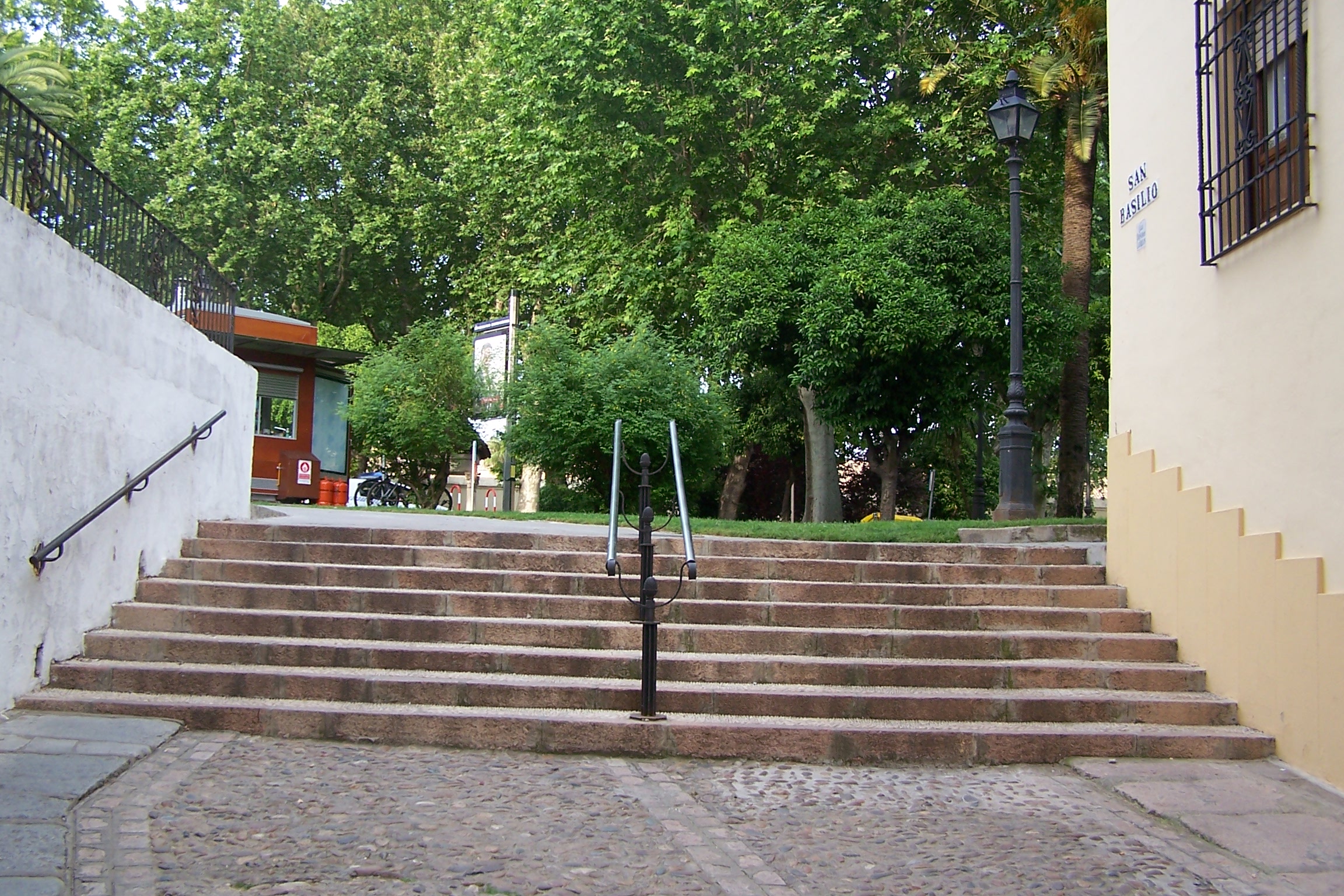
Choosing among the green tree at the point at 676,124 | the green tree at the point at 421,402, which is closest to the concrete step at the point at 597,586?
the green tree at the point at 421,402

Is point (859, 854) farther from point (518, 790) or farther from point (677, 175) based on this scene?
point (677, 175)

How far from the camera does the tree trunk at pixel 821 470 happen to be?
70.8ft

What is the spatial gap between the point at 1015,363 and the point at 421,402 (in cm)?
1094

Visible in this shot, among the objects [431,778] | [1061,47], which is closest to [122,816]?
[431,778]

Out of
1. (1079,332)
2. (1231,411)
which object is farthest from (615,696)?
(1079,332)

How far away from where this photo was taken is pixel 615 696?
6867mm

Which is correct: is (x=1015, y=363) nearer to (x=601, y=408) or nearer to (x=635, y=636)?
(x=601, y=408)

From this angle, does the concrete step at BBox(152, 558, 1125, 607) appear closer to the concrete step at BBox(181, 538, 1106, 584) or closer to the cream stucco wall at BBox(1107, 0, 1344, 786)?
the concrete step at BBox(181, 538, 1106, 584)

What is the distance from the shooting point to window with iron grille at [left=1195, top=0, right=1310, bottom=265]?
22.1ft

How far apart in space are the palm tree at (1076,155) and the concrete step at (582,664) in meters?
11.3

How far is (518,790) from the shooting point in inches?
220

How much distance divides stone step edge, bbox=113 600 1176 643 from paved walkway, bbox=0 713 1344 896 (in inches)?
56.0

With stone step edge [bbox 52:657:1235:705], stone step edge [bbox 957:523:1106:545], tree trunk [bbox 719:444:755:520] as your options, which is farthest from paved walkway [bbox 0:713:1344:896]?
tree trunk [bbox 719:444:755:520]

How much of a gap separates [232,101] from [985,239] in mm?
22297
